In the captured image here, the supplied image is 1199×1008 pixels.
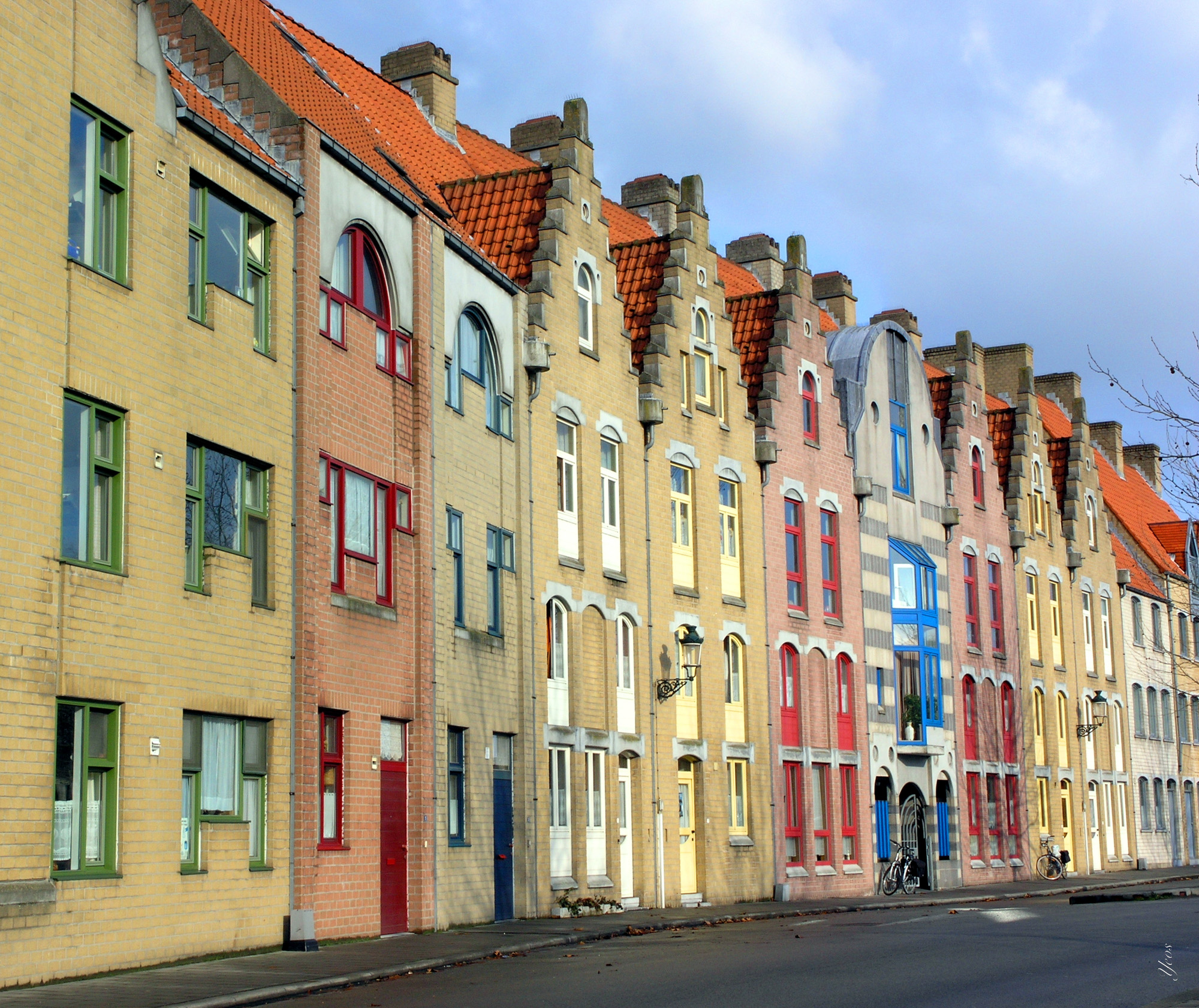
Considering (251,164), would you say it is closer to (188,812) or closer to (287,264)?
(287,264)

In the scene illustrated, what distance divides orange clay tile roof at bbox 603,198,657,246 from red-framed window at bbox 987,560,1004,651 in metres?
14.3

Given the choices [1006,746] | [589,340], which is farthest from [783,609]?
[1006,746]

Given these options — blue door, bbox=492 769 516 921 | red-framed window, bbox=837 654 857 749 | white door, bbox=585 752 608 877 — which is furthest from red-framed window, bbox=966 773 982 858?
blue door, bbox=492 769 516 921

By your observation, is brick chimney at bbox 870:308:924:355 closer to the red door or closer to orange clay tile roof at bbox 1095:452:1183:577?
orange clay tile roof at bbox 1095:452:1183:577

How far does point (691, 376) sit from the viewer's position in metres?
35.7

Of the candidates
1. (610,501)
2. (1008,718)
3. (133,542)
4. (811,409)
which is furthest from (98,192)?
(1008,718)

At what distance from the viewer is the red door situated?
2378 centimetres

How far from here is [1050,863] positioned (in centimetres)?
5012

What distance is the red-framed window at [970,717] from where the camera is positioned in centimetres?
4697

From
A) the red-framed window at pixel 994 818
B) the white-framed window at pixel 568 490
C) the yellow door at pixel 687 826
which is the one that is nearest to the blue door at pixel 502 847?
the white-framed window at pixel 568 490

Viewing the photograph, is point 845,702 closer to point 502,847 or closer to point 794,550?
point 794,550

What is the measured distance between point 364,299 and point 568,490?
24.8 feet

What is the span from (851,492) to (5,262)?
27.8 m

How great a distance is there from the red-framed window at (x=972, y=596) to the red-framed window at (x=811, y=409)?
9.55 metres
